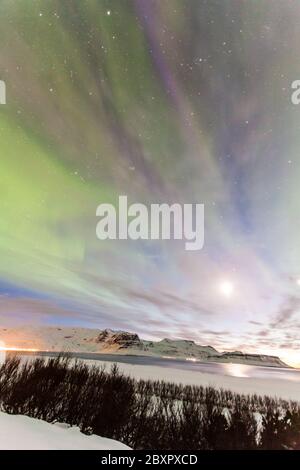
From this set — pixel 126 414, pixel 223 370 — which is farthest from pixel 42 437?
pixel 223 370

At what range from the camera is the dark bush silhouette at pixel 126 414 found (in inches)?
196

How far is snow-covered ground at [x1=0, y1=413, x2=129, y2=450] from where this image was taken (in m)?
4.21

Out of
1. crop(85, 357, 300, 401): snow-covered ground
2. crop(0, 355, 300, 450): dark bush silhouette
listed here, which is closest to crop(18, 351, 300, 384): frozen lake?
crop(85, 357, 300, 401): snow-covered ground

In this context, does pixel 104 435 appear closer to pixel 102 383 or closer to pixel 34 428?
pixel 34 428

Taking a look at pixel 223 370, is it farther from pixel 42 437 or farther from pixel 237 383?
pixel 42 437

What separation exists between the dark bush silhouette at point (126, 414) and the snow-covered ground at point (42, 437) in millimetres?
569

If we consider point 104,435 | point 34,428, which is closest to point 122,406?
point 104,435

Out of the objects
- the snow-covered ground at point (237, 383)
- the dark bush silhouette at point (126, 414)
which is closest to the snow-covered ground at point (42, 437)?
the dark bush silhouette at point (126, 414)

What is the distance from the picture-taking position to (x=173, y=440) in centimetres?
518

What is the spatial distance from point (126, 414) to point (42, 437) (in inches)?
92.8

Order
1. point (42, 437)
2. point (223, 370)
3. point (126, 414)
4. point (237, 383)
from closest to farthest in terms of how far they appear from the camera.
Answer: point (42, 437) < point (126, 414) < point (237, 383) < point (223, 370)

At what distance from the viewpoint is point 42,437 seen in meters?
4.64

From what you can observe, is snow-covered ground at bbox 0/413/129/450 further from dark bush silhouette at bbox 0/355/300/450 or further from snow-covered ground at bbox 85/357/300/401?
snow-covered ground at bbox 85/357/300/401
